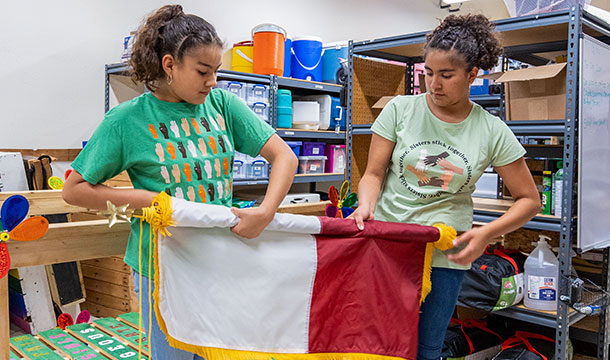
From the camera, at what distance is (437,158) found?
66.1 inches

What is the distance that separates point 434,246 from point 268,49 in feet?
11.3

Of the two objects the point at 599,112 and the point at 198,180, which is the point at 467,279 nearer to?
the point at 599,112

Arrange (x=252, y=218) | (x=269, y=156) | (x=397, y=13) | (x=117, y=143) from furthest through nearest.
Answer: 1. (x=397, y=13)
2. (x=269, y=156)
3. (x=252, y=218)
4. (x=117, y=143)

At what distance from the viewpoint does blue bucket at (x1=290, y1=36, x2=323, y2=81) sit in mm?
5254

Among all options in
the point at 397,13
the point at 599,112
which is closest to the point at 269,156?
the point at 599,112

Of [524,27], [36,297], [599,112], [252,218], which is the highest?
[524,27]

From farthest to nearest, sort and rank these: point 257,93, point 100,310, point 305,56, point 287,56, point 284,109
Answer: point 305,56 → point 287,56 → point 284,109 → point 257,93 → point 100,310

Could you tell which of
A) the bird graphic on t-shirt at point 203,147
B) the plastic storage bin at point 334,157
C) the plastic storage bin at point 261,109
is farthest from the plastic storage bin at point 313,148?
the bird graphic on t-shirt at point 203,147

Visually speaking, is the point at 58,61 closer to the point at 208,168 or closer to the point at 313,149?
the point at 313,149

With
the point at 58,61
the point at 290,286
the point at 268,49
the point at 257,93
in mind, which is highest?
the point at 268,49

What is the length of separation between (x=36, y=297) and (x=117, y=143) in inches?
119

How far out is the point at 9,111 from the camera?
4184 mm

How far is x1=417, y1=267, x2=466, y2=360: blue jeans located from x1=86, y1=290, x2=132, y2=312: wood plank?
272cm

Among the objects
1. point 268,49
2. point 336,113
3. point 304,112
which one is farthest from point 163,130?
point 336,113
